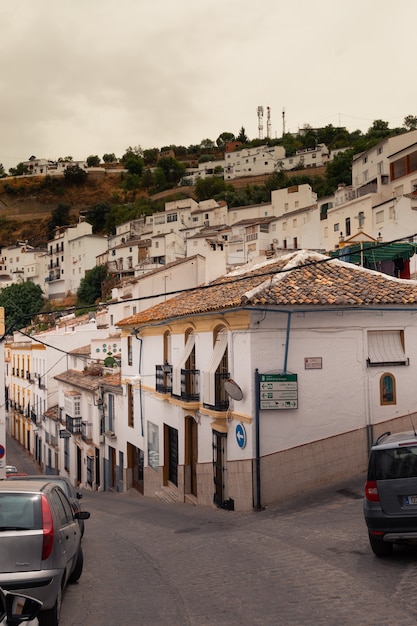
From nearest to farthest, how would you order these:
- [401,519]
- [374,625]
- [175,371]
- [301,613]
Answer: [374,625] → [301,613] → [401,519] → [175,371]

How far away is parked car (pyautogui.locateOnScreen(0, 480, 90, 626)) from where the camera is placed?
601 centimetres

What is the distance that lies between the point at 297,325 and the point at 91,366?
695 inches

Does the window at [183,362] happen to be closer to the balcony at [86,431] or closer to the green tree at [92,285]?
the balcony at [86,431]

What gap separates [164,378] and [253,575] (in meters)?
11.1

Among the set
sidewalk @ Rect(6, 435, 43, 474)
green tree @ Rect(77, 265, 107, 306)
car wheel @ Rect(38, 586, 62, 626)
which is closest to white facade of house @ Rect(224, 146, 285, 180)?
green tree @ Rect(77, 265, 107, 306)

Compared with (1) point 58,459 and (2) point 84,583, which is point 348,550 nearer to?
(2) point 84,583

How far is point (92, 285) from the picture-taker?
87688mm

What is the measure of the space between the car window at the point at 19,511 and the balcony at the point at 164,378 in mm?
12139

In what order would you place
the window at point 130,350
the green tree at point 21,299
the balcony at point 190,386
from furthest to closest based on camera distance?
the green tree at point 21,299, the window at point 130,350, the balcony at point 190,386

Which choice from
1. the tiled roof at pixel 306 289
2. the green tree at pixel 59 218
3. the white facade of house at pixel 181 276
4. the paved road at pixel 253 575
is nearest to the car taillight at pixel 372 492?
the paved road at pixel 253 575

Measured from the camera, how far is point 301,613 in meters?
6.70

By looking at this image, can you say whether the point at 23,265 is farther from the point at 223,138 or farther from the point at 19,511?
the point at 19,511

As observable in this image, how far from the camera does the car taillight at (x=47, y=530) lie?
6180mm

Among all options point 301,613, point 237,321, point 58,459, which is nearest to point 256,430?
point 237,321
